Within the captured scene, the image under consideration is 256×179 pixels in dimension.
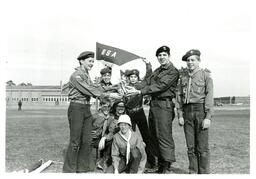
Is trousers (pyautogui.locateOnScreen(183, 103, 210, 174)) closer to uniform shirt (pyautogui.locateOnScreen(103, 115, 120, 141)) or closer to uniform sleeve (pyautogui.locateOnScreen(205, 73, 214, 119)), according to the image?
uniform sleeve (pyautogui.locateOnScreen(205, 73, 214, 119))

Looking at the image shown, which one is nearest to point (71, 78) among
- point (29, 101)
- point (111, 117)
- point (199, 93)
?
point (111, 117)

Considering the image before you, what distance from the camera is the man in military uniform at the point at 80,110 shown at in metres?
4.95

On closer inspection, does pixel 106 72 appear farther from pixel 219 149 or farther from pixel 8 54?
pixel 219 149

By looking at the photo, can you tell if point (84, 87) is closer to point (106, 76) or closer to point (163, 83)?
point (106, 76)

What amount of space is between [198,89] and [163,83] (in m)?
0.56

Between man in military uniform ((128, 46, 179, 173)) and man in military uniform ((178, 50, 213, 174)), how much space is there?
0.27 m

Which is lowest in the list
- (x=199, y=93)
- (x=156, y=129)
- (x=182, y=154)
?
(x=182, y=154)

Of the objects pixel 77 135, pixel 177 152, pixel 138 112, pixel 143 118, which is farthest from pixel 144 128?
pixel 177 152

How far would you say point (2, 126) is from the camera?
198 inches

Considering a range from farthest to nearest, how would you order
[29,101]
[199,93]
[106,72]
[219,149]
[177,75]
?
[29,101], [219,149], [106,72], [177,75], [199,93]

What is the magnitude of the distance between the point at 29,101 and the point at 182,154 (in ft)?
109

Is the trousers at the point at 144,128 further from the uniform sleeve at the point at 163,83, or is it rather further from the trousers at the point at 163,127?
the uniform sleeve at the point at 163,83

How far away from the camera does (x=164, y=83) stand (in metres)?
5.11

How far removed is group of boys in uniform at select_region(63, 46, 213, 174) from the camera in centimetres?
484
